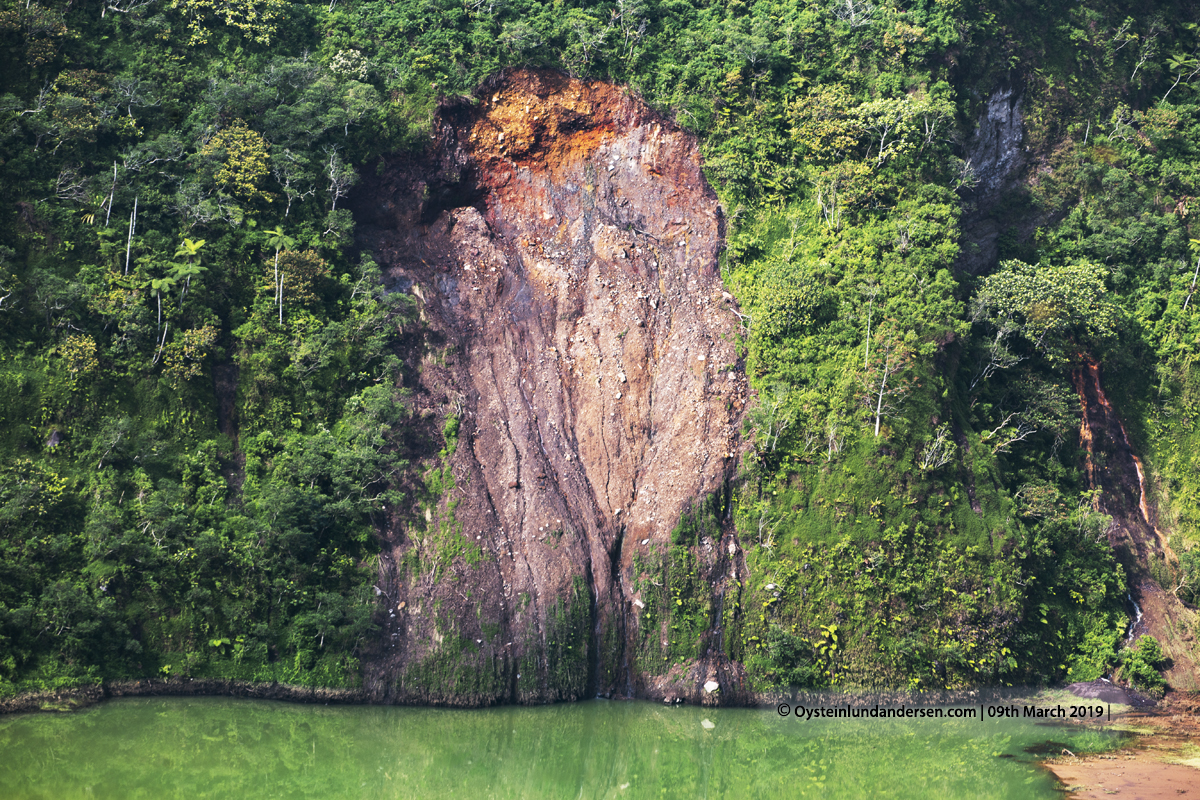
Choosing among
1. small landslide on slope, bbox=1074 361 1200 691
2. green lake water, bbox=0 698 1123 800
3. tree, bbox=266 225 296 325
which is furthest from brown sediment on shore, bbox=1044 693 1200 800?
tree, bbox=266 225 296 325

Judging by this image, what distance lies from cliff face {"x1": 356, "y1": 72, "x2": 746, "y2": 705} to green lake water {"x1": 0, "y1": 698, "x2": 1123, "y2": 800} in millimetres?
1589

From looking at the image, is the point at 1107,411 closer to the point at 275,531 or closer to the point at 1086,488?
the point at 1086,488

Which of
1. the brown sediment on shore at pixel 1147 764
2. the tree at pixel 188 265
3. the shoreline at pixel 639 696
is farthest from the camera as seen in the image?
the tree at pixel 188 265

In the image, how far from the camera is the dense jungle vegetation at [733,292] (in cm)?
2627

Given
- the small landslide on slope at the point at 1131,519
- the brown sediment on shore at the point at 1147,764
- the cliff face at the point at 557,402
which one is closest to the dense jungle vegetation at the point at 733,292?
the small landslide on slope at the point at 1131,519

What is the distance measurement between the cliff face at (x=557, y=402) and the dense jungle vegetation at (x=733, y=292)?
Answer: 105 centimetres

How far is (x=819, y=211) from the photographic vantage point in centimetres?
3303

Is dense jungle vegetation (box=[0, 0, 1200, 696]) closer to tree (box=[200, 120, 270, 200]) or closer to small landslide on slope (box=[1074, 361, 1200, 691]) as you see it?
tree (box=[200, 120, 270, 200])

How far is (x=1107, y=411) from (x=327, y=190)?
26.7 meters

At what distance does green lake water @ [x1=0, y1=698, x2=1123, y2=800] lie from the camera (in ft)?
→ 70.7

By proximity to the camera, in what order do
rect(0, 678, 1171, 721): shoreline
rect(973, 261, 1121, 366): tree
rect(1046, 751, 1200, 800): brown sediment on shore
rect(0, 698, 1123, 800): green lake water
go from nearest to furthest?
rect(0, 698, 1123, 800): green lake water, rect(1046, 751, 1200, 800): brown sediment on shore, rect(0, 678, 1171, 721): shoreline, rect(973, 261, 1121, 366): tree

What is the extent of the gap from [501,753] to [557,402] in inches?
443

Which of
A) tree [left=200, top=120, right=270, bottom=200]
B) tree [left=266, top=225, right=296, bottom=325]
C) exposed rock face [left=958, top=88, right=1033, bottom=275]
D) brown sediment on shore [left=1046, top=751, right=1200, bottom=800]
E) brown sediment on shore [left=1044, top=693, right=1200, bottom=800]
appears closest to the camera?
brown sediment on shore [left=1046, top=751, right=1200, bottom=800]

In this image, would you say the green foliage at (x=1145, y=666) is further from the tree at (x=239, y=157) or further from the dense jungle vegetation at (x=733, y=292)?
the tree at (x=239, y=157)
